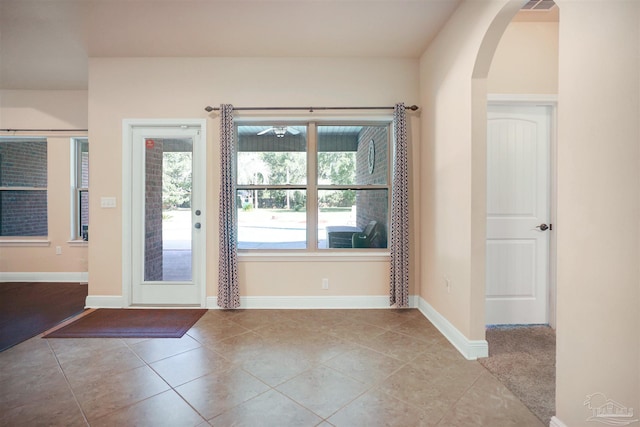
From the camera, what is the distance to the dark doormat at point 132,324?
110 inches

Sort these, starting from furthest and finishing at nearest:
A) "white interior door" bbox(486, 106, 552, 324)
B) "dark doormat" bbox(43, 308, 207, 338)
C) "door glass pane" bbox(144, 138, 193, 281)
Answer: "door glass pane" bbox(144, 138, 193, 281), "white interior door" bbox(486, 106, 552, 324), "dark doormat" bbox(43, 308, 207, 338)

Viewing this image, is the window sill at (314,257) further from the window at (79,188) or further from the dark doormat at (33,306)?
the window at (79,188)

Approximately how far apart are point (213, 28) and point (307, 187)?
1791mm

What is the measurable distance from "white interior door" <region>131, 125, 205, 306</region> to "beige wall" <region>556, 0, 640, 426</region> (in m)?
3.27

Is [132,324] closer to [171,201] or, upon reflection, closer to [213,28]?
[171,201]

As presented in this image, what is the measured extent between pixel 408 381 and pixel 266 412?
943 millimetres

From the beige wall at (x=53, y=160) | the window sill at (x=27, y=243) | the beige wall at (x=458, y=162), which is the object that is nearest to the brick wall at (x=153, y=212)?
the beige wall at (x=53, y=160)

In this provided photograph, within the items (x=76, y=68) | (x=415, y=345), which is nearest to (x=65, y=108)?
(x=76, y=68)

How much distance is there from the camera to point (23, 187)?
461cm

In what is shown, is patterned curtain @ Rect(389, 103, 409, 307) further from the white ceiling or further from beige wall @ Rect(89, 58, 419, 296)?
the white ceiling

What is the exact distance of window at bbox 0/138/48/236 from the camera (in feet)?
15.0

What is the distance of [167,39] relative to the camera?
304cm

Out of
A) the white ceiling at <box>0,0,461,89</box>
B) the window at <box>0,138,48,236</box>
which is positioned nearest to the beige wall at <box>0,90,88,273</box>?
the window at <box>0,138,48,236</box>

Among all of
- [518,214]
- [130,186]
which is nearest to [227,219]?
[130,186]
